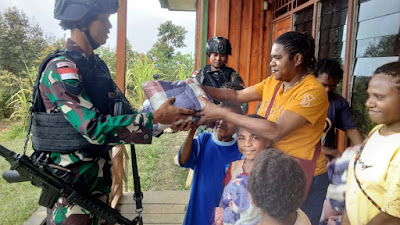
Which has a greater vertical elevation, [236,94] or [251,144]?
[236,94]

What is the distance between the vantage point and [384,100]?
2.52 feet

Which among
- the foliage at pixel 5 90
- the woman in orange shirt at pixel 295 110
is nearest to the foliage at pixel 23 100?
the foliage at pixel 5 90

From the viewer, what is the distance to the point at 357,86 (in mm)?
2678

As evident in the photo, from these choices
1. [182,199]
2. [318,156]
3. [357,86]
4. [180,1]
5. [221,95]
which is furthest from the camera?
[180,1]

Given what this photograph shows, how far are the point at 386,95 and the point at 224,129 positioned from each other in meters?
0.65

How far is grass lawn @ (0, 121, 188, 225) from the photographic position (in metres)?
4.11

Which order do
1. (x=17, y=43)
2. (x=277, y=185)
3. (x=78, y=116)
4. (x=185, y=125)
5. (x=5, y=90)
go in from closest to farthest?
(x=277, y=185) < (x=185, y=125) < (x=78, y=116) < (x=5, y=90) < (x=17, y=43)

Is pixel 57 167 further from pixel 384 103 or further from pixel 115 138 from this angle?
pixel 384 103

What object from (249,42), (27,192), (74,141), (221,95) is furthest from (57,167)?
(249,42)

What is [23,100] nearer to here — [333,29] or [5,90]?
[5,90]

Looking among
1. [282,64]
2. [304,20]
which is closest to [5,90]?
[304,20]

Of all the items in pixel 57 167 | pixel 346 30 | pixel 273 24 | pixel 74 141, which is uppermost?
pixel 273 24

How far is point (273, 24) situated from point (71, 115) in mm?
4729

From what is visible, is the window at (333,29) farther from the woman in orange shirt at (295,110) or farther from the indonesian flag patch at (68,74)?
the indonesian flag patch at (68,74)
